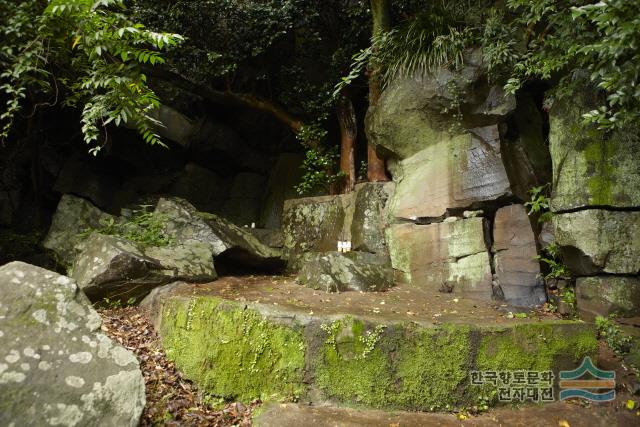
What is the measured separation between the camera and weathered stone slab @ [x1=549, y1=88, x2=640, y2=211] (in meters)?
4.52

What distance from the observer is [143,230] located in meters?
6.48

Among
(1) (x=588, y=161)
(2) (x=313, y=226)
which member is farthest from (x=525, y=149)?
(2) (x=313, y=226)

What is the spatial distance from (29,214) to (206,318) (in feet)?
26.4

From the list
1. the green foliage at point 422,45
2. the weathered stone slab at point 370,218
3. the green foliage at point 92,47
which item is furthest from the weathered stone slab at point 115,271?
the green foliage at point 422,45

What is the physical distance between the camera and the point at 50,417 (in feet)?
7.95

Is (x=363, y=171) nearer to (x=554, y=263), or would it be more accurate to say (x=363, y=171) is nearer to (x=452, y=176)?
(x=452, y=176)

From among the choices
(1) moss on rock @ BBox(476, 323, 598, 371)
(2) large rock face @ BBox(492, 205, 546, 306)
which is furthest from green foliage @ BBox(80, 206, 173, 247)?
(2) large rock face @ BBox(492, 205, 546, 306)

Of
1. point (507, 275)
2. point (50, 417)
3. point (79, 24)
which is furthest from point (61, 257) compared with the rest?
point (507, 275)

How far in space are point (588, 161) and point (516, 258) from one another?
58.9 inches

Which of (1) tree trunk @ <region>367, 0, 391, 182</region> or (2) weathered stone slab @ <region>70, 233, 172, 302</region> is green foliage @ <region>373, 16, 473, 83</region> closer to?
(1) tree trunk @ <region>367, 0, 391, 182</region>

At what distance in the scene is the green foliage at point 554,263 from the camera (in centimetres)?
500

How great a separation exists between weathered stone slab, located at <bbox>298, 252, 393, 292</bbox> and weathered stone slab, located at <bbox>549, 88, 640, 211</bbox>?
249 centimetres

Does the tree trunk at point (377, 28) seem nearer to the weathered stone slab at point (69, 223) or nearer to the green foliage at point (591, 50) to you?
the green foliage at point (591, 50)

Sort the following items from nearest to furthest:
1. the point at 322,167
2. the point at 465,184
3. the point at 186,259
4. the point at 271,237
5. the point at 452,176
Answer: the point at 186,259 < the point at 465,184 < the point at 452,176 < the point at 271,237 < the point at 322,167
